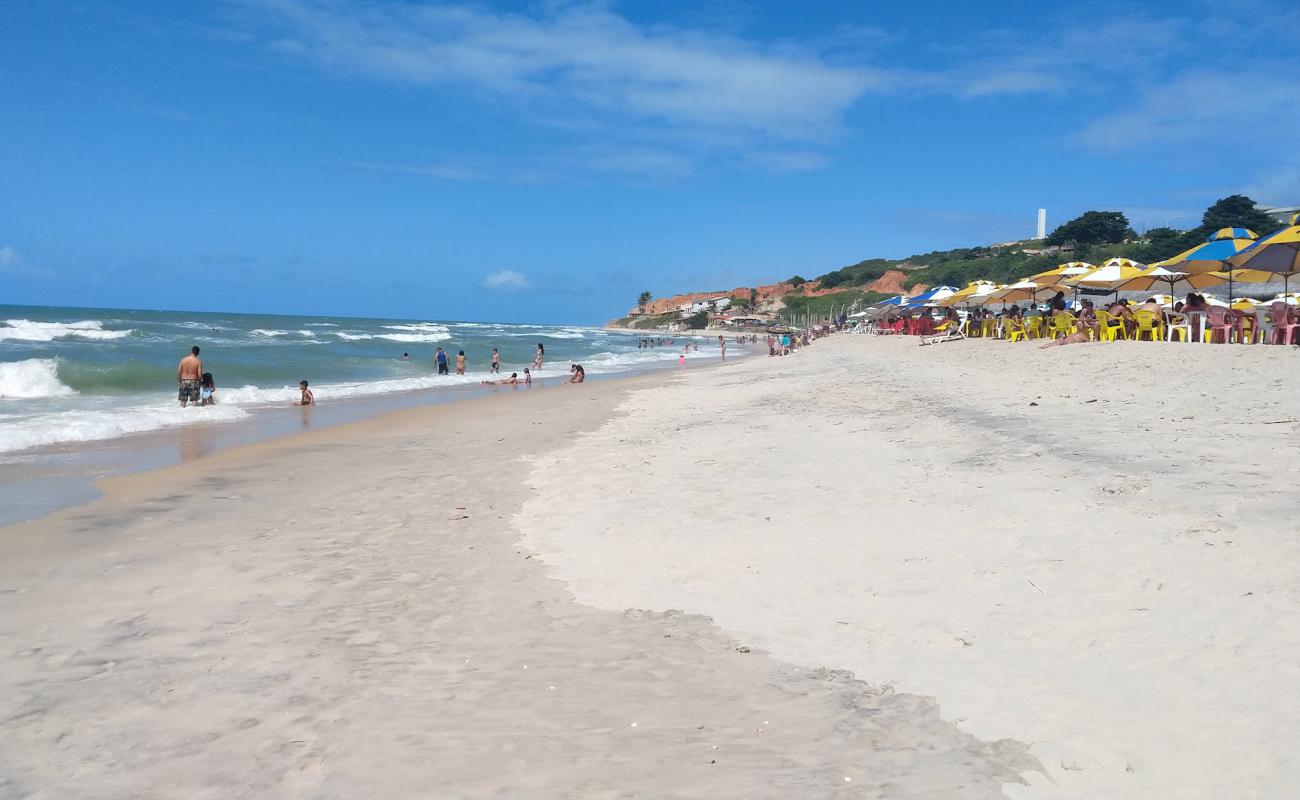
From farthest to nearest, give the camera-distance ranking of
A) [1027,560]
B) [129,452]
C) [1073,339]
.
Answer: [1073,339] < [129,452] < [1027,560]

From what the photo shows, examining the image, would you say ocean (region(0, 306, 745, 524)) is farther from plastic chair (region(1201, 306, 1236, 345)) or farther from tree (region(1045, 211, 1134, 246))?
tree (region(1045, 211, 1134, 246))

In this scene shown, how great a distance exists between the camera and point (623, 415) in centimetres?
1448

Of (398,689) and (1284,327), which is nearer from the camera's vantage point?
(398,689)

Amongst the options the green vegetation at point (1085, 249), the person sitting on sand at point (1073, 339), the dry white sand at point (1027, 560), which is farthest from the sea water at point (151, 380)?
the green vegetation at point (1085, 249)

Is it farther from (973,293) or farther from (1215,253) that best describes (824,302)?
(1215,253)

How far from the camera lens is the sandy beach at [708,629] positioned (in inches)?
116

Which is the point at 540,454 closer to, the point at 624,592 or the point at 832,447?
the point at 832,447

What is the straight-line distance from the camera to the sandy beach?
2.94 metres

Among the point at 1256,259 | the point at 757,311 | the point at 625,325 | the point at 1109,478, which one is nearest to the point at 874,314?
the point at 1256,259

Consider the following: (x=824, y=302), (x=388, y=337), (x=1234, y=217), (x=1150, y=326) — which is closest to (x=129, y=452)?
(x=1150, y=326)

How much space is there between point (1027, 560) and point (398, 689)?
11.0 feet

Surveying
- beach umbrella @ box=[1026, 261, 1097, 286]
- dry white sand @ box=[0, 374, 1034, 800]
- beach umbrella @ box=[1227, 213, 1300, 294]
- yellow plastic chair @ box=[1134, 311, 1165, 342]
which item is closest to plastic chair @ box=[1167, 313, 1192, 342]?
yellow plastic chair @ box=[1134, 311, 1165, 342]

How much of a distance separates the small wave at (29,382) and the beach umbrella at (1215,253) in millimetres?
25461

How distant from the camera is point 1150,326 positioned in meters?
17.7
